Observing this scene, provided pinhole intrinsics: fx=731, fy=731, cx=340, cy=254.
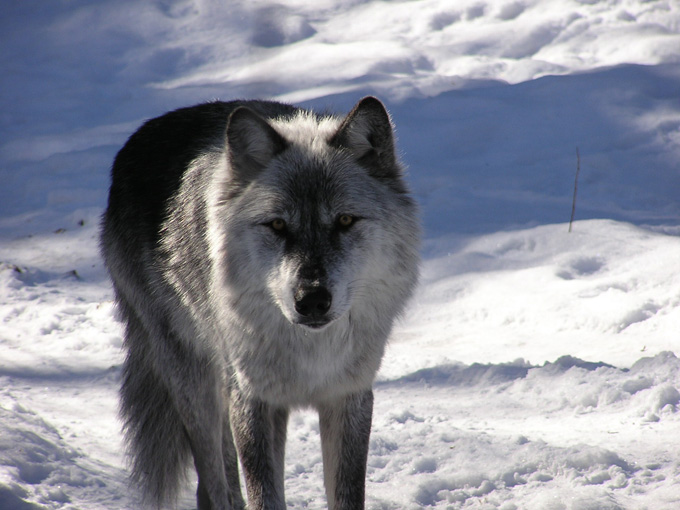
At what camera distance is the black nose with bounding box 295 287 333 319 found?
2.41 metres

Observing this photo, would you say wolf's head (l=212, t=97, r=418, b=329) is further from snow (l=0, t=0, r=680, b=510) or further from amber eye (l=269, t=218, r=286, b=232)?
snow (l=0, t=0, r=680, b=510)

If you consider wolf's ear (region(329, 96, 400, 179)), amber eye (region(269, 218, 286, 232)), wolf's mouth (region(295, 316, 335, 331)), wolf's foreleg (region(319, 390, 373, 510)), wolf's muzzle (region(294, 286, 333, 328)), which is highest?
wolf's ear (region(329, 96, 400, 179))

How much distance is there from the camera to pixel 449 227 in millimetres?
6355

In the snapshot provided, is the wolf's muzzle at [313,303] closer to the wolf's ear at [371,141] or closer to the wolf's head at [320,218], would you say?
the wolf's head at [320,218]

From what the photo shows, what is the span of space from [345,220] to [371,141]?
412 mm

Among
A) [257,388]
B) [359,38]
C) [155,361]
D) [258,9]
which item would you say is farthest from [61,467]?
[258,9]

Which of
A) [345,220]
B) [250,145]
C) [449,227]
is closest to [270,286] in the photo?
[345,220]

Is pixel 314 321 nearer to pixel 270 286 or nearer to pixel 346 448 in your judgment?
pixel 270 286

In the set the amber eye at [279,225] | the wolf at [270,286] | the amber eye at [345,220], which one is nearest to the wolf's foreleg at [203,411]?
the wolf at [270,286]

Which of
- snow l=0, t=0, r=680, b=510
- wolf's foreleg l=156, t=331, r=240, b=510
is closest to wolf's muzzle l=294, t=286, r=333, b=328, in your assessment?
wolf's foreleg l=156, t=331, r=240, b=510

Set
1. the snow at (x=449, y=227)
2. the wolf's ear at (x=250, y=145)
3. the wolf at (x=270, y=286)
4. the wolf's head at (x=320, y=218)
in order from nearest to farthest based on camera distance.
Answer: the wolf's head at (x=320, y=218), the wolf at (x=270, y=286), the wolf's ear at (x=250, y=145), the snow at (x=449, y=227)

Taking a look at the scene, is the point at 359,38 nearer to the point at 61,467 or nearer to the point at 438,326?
the point at 438,326

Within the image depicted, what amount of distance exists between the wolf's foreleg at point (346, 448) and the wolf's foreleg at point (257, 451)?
0.72 ft

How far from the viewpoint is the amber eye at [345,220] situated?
2.67 meters
